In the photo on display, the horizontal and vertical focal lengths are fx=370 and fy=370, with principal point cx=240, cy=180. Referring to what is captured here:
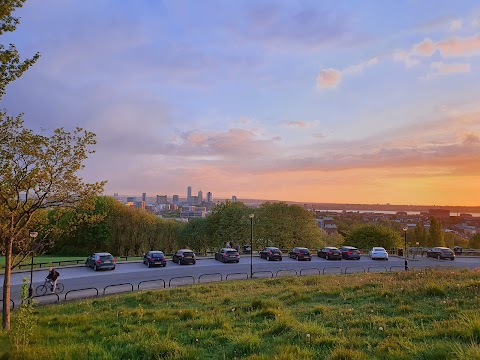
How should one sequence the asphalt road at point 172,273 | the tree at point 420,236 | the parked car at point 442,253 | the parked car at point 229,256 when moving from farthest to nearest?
the tree at point 420,236 < the parked car at point 442,253 < the parked car at point 229,256 < the asphalt road at point 172,273

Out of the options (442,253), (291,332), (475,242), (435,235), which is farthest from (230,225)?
(475,242)

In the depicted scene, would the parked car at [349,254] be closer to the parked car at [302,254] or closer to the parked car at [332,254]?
the parked car at [332,254]

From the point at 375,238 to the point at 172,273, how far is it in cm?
3825

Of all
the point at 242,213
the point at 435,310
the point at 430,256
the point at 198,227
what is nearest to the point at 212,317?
the point at 435,310

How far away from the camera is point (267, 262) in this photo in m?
39.6

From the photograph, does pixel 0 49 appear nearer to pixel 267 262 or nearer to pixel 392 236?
pixel 267 262

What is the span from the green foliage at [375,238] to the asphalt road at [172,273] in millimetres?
14235

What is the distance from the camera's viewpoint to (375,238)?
5850 cm

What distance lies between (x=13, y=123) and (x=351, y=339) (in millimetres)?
11215

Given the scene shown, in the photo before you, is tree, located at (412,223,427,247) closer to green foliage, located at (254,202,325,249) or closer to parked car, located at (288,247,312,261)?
green foliage, located at (254,202,325,249)

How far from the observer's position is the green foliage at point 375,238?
57.6 m

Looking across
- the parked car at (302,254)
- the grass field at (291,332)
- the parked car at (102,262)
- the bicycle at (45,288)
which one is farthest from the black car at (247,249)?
the grass field at (291,332)

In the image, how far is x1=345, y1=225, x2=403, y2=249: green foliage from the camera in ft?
189

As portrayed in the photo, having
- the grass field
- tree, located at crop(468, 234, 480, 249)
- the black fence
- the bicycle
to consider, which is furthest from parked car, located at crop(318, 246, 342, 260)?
tree, located at crop(468, 234, 480, 249)
